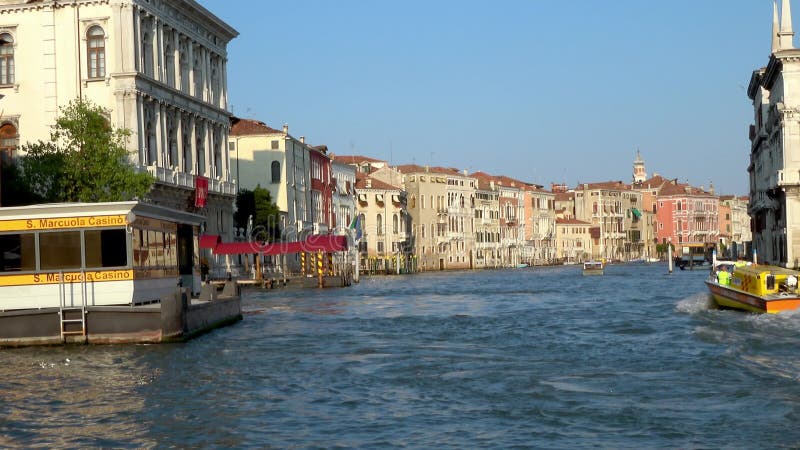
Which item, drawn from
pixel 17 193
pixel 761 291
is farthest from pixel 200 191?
pixel 761 291

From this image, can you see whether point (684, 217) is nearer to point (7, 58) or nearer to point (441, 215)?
point (441, 215)

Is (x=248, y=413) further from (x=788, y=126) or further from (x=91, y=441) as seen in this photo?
(x=788, y=126)

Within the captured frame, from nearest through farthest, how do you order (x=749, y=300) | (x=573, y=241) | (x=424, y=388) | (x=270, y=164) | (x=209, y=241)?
(x=424, y=388) → (x=749, y=300) → (x=209, y=241) → (x=270, y=164) → (x=573, y=241)

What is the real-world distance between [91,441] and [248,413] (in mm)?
2185

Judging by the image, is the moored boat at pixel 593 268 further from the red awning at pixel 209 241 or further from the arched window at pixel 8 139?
the arched window at pixel 8 139

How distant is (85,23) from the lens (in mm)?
41906

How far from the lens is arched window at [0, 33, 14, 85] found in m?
42.3

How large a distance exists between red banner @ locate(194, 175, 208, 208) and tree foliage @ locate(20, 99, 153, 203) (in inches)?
490

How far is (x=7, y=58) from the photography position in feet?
139

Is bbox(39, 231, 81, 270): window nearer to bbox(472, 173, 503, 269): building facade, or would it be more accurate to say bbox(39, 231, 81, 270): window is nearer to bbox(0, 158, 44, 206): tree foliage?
bbox(0, 158, 44, 206): tree foliage

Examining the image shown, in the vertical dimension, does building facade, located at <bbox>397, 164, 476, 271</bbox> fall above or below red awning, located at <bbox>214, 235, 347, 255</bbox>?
above

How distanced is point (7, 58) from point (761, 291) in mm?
28139

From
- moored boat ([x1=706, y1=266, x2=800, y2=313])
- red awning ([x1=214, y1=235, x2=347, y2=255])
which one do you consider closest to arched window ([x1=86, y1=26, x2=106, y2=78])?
red awning ([x1=214, y1=235, x2=347, y2=255])

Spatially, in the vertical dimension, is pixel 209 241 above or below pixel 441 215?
below
